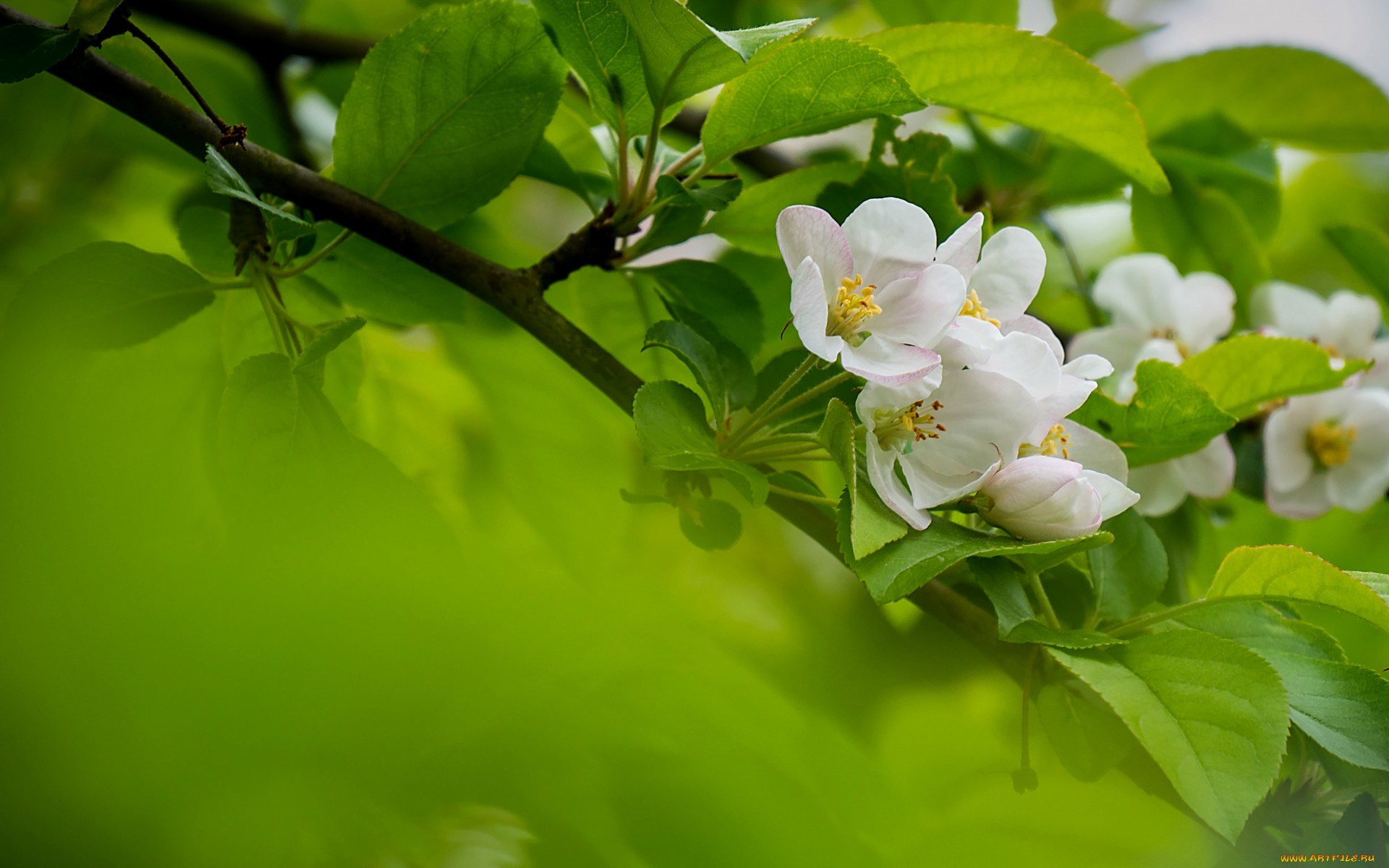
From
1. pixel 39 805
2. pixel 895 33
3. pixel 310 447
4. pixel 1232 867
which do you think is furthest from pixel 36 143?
pixel 1232 867

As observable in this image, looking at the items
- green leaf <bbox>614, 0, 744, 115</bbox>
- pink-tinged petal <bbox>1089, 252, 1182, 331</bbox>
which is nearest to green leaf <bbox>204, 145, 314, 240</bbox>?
green leaf <bbox>614, 0, 744, 115</bbox>

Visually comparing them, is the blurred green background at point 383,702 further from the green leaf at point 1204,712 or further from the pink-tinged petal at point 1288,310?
the pink-tinged petal at point 1288,310

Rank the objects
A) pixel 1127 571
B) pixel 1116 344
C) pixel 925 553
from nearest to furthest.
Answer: pixel 925 553 < pixel 1127 571 < pixel 1116 344

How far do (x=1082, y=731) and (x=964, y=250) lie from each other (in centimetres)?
20

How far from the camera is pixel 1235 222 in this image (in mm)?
770

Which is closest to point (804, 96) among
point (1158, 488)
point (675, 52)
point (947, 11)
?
point (675, 52)

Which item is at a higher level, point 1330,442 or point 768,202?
point 768,202

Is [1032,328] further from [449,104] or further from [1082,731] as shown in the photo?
[449,104]

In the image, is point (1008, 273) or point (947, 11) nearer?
point (1008, 273)

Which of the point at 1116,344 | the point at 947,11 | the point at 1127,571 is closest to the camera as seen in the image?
the point at 1127,571

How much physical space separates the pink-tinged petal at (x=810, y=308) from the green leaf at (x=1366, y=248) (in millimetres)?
687

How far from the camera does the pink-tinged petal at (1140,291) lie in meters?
0.71

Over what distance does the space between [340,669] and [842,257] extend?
28 centimetres

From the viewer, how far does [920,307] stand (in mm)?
358
